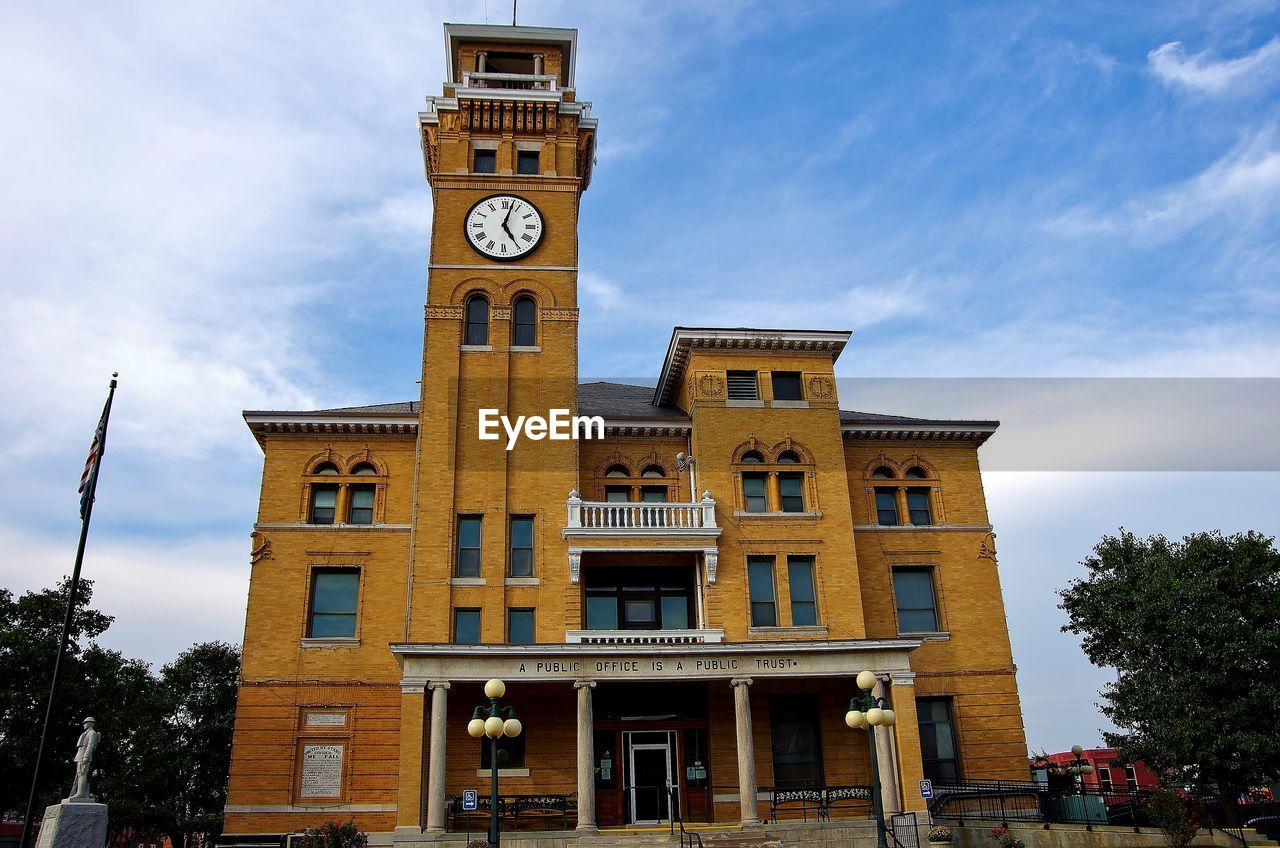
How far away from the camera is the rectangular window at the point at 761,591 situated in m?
32.0

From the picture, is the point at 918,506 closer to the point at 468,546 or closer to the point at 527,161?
the point at 468,546

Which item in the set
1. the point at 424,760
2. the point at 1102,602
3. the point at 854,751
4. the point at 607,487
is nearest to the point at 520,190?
the point at 607,487

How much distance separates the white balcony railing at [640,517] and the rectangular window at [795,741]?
605cm

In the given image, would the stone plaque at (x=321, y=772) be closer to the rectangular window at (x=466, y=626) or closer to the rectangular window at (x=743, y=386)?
the rectangular window at (x=466, y=626)

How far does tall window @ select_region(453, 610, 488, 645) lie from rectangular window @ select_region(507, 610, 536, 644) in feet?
3.30

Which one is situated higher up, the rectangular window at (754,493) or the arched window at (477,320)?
the arched window at (477,320)

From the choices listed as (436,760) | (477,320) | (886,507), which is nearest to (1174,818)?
(886,507)

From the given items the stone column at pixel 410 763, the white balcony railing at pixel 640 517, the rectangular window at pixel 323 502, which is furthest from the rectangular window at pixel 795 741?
the rectangular window at pixel 323 502

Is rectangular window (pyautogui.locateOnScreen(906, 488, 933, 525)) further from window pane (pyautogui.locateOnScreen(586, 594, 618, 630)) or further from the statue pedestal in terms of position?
the statue pedestal

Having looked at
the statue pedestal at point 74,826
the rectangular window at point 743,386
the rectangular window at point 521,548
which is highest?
the rectangular window at point 743,386

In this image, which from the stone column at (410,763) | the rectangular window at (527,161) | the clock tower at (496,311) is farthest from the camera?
the rectangular window at (527,161)

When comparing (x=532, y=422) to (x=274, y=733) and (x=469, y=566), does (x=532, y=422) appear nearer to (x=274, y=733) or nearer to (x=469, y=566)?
(x=469, y=566)

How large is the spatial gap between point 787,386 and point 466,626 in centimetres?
1388

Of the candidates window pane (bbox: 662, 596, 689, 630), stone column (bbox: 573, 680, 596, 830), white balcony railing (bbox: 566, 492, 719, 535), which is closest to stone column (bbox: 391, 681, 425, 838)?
stone column (bbox: 573, 680, 596, 830)
